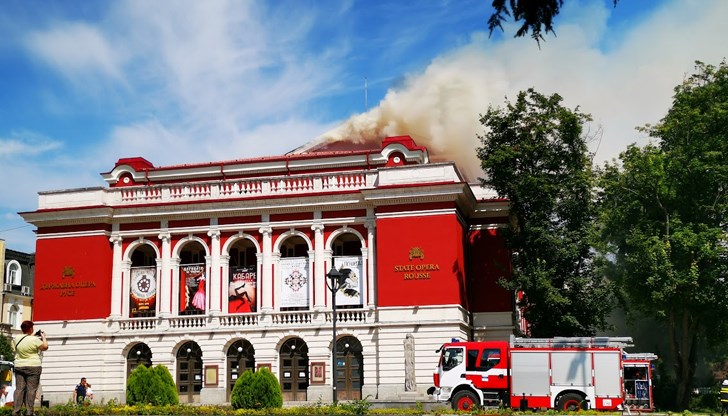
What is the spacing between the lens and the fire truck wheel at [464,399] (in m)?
33.1

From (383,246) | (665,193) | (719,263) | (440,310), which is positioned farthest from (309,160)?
(719,263)

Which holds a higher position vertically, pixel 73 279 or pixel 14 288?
pixel 14 288

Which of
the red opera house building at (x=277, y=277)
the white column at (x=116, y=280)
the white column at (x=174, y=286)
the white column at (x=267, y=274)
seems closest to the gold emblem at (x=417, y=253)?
the red opera house building at (x=277, y=277)

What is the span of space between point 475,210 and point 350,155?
757 centimetres

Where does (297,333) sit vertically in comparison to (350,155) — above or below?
below

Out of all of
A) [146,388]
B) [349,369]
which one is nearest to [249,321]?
[349,369]

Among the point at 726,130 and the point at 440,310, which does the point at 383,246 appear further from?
the point at 726,130

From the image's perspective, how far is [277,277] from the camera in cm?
4422

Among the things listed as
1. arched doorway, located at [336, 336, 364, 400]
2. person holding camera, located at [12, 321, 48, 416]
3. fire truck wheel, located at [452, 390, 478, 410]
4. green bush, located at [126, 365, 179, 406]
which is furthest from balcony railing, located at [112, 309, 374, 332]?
person holding camera, located at [12, 321, 48, 416]

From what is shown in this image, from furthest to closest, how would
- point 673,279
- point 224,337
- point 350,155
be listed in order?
point 350,155 → point 224,337 → point 673,279

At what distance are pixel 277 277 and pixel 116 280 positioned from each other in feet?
28.8

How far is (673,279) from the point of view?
40656 mm

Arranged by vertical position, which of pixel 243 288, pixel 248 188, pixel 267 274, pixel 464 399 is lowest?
pixel 464 399

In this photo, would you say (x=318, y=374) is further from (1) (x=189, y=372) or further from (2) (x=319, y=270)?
(1) (x=189, y=372)
